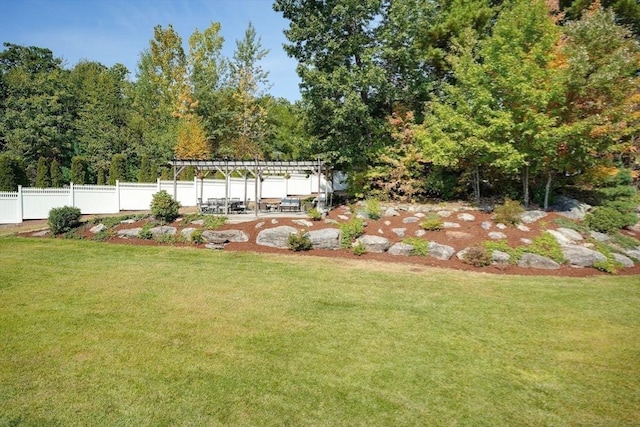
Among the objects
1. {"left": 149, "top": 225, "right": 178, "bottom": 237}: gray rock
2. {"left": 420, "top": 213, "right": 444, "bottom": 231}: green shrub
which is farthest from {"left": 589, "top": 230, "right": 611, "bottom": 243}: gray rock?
{"left": 149, "top": 225, "right": 178, "bottom": 237}: gray rock

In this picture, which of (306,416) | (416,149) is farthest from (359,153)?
(306,416)

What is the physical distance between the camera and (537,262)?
10.7 m

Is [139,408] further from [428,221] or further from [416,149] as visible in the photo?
[416,149]

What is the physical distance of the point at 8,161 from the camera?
19734 millimetres

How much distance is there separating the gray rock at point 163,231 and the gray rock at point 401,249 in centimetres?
808

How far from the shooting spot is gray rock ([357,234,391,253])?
12.3m

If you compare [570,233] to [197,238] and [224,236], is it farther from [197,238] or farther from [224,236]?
[197,238]

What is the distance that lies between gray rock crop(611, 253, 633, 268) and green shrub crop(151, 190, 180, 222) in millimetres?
15018

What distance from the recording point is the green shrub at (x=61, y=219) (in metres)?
14.4

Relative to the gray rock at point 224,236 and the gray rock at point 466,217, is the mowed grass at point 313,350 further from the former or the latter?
the gray rock at point 466,217

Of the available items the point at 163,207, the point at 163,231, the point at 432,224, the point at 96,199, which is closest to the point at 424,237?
the point at 432,224

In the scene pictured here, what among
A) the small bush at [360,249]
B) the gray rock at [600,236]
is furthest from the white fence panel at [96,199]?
the gray rock at [600,236]

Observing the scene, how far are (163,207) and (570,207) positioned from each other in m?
15.4

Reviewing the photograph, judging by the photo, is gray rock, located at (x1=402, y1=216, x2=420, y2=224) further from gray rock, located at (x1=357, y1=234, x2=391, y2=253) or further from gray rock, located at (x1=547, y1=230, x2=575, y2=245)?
gray rock, located at (x1=547, y1=230, x2=575, y2=245)
